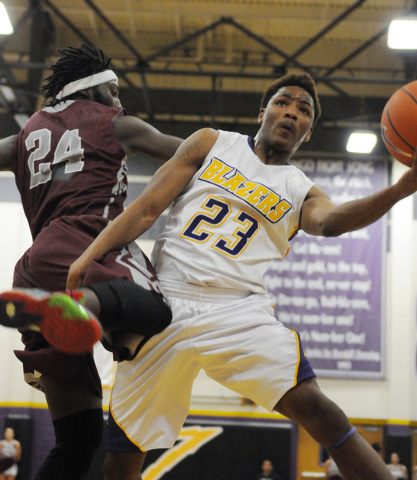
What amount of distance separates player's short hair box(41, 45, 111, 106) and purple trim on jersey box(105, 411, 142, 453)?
4.86 feet

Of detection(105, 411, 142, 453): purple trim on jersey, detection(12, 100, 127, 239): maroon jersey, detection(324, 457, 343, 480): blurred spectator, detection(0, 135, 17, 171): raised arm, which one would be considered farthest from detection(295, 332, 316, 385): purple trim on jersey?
detection(324, 457, 343, 480): blurred spectator

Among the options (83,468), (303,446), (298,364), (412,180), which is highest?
(412,180)

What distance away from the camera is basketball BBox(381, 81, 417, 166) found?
241 cm

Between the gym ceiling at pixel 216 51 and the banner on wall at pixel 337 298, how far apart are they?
61.3 inches

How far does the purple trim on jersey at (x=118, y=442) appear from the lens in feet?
8.55

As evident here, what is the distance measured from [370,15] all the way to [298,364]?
8720 mm

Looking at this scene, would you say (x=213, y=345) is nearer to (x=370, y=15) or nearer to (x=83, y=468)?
(x=83, y=468)

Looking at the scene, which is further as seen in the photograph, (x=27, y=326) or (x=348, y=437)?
(x=348, y=437)

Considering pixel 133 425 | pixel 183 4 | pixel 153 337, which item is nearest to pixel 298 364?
pixel 153 337

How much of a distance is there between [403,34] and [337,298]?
155 inches

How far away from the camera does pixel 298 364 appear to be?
2.41 meters

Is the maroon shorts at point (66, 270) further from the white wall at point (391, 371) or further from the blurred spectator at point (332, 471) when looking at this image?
the white wall at point (391, 371)

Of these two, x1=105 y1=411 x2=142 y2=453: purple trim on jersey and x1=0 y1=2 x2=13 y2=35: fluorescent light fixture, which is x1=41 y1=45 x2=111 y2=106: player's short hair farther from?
x1=0 y1=2 x2=13 y2=35: fluorescent light fixture

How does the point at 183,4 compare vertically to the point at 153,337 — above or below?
above
